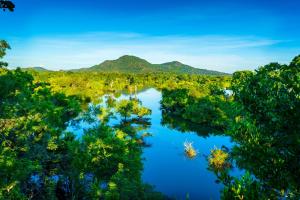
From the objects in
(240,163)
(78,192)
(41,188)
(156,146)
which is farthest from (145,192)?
(156,146)

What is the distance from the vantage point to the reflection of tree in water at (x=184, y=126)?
67637mm

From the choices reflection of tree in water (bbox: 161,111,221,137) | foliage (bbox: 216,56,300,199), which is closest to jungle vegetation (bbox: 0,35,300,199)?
foliage (bbox: 216,56,300,199)

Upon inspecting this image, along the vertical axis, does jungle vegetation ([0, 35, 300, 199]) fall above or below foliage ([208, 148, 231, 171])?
above

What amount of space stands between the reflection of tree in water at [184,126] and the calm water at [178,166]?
948 mm

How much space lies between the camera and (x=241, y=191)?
8844mm

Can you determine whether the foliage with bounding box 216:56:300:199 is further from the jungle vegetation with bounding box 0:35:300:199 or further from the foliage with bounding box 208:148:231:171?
the foliage with bounding box 208:148:231:171

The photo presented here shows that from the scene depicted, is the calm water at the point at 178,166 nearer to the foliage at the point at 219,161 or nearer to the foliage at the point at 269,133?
the foliage at the point at 219,161

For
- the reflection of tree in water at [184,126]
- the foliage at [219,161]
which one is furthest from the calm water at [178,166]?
the foliage at [219,161]

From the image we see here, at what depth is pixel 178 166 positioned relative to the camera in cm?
4828

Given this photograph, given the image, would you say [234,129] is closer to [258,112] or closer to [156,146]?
[258,112]

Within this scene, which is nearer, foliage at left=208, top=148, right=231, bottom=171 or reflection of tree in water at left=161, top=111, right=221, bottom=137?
foliage at left=208, top=148, right=231, bottom=171

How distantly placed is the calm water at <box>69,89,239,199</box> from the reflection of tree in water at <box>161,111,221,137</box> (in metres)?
0.95

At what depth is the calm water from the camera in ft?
131

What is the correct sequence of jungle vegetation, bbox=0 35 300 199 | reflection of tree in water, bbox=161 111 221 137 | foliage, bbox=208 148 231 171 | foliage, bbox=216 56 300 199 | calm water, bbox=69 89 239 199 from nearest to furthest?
1. foliage, bbox=216 56 300 199
2. jungle vegetation, bbox=0 35 300 199
3. calm water, bbox=69 89 239 199
4. foliage, bbox=208 148 231 171
5. reflection of tree in water, bbox=161 111 221 137
